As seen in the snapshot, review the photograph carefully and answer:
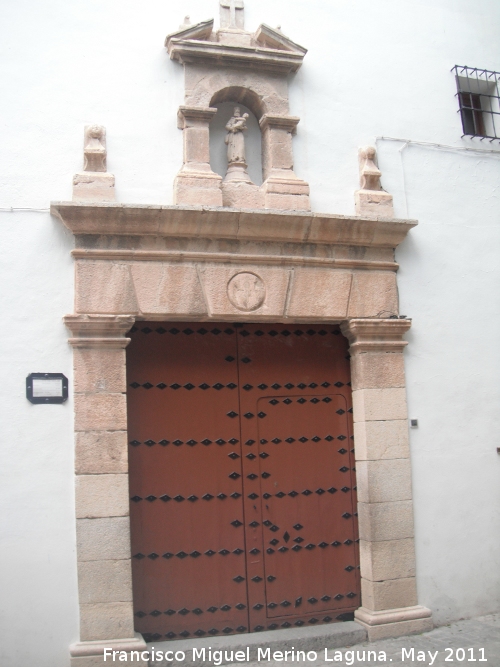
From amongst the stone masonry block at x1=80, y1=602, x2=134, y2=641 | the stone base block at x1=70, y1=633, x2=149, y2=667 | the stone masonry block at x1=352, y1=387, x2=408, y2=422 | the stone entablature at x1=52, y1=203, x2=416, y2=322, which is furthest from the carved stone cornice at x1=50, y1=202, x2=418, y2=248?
the stone base block at x1=70, y1=633, x2=149, y2=667

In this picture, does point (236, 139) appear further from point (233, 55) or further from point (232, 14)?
point (232, 14)

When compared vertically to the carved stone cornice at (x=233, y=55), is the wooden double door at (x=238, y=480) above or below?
below

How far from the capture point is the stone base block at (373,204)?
16.5 ft

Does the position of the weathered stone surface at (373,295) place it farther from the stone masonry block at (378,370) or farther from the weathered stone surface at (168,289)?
the weathered stone surface at (168,289)

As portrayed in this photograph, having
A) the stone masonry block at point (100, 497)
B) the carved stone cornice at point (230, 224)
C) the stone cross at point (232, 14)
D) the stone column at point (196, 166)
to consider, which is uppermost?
the stone cross at point (232, 14)

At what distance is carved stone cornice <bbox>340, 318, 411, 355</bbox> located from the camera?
4.85m

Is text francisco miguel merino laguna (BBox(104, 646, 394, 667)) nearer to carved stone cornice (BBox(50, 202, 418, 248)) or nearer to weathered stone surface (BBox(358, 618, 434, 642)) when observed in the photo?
weathered stone surface (BBox(358, 618, 434, 642))

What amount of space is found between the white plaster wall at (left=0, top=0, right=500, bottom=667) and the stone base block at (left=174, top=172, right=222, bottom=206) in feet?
0.37

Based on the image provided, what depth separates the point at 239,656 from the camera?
430cm

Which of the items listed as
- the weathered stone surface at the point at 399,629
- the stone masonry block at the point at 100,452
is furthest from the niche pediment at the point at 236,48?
the weathered stone surface at the point at 399,629

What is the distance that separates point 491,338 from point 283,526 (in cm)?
206

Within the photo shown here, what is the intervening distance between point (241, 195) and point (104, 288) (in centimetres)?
115

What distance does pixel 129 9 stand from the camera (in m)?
4.84

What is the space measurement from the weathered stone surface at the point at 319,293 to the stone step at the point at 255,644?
204cm
